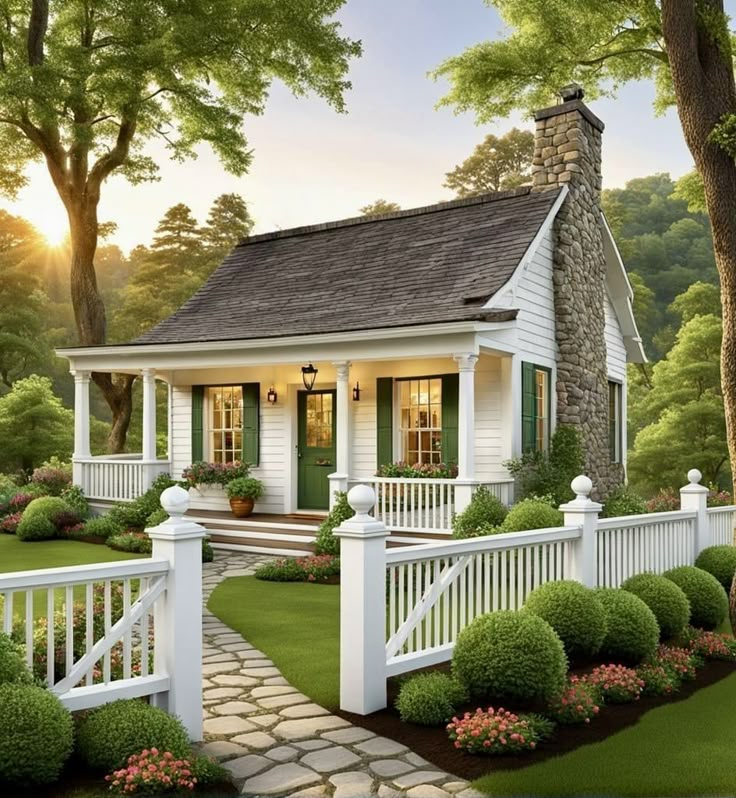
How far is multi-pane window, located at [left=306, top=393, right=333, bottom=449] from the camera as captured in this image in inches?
582

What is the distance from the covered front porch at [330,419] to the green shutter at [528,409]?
0.90 ft

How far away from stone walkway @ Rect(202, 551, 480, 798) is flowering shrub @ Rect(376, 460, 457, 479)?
6.79 m

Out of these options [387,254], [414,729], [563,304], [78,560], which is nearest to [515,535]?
[414,729]

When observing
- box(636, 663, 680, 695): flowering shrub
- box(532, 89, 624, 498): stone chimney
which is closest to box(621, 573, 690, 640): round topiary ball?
box(636, 663, 680, 695): flowering shrub

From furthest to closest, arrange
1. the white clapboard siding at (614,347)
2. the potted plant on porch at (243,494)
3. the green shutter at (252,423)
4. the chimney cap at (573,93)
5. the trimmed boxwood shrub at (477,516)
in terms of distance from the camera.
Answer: the white clapboard siding at (614,347)
the green shutter at (252,423)
the chimney cap at (573,93)
the potted plant on porch at (243,494)
the trimmed boxwood shrub at (477,516)

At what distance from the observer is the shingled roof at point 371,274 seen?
43.4 ft

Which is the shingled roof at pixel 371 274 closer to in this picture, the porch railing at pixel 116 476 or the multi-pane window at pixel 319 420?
the multi-pane window at pixel 319 420

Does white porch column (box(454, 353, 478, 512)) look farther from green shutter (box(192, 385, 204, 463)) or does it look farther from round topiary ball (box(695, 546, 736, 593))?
green shutter (box(192, 385, 204, 463))

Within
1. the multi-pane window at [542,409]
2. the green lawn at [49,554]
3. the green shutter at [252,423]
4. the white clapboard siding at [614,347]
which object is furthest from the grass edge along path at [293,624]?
the white clapboard siding at [614,347]

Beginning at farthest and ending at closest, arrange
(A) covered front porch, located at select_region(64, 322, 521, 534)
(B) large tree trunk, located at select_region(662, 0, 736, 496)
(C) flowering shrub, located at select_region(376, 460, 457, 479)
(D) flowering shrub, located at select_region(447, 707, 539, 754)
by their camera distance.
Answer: (C) flowering shrub, located at select_region(376, 460, 457, 479) < (A) covered front porch, located at select_region(64, 322, 521, 534) < (B) large tree trunk, located at select_region(662, 0, 736, 496) < (D) flowering shrub, located at select_region(447, 707, 539, 754)

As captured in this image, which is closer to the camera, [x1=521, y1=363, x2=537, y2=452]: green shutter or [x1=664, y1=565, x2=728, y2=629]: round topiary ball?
[x1=664, y1=565, x2=728, y2=629]: round topiary ball

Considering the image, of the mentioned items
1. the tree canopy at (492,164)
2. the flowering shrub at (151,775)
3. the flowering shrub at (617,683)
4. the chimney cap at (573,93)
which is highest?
the tree canopy at (492,164)

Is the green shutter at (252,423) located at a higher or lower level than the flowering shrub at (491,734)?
higher

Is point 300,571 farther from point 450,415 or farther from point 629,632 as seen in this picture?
point 629,632
